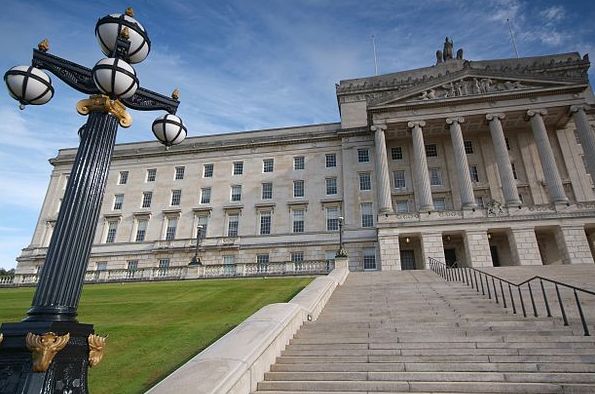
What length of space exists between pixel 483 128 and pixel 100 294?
1565 inches

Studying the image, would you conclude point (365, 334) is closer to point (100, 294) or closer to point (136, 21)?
point (136, 21)

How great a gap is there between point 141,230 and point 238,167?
1445 centimetres

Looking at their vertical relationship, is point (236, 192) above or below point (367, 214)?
above

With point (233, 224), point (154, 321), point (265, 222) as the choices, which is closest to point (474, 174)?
point (265, 222)

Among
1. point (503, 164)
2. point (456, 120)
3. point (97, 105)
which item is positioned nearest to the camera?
point (97, 105)

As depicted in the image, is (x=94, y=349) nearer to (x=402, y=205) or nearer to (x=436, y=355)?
(x=436, y=355)

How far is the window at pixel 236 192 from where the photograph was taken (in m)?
44.0

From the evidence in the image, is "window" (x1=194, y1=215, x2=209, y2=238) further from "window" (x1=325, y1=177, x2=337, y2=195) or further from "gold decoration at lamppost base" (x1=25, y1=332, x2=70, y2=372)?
"gold decoration at lamppost base" (x1=25, y1=332, x2=70, y2=372)

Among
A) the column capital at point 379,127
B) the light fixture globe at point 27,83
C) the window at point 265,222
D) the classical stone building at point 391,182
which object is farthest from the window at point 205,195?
the light fixture globe at point 27,83

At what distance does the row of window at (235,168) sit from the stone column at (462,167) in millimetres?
13681

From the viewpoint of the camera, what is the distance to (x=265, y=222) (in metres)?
41.9

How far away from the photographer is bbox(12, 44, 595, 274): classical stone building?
3281 centimetres

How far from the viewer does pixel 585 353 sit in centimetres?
670

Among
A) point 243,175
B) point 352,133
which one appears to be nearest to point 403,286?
point 352,133
